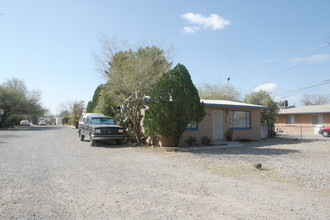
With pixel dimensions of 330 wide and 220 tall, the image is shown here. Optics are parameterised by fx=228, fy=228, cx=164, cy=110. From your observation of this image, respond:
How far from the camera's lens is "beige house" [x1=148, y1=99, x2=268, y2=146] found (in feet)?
45.3

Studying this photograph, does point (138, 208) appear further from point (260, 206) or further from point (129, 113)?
point (129, 113)

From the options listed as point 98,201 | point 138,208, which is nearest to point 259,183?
point 138,208

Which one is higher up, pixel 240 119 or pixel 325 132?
pixel 240 119

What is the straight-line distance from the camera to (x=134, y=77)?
12641 millimetres

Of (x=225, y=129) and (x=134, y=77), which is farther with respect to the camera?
(x=225, y=129)

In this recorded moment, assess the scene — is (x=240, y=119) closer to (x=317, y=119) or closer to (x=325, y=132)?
(x=325, y=132)

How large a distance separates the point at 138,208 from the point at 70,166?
15.0 feet

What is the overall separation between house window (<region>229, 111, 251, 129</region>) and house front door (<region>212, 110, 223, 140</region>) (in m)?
1.11

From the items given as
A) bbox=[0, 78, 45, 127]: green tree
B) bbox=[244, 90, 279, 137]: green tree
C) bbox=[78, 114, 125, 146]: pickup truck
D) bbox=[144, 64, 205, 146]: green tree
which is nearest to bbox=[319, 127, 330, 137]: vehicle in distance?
bbox=[244, 90, 279, 137]: green tree

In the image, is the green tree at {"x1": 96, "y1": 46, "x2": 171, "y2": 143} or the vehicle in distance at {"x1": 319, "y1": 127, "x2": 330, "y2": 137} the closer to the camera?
the green tree at {"x1": 96, "y1": 46, "x2": 171, "y2": 143}

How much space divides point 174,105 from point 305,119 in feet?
75.1

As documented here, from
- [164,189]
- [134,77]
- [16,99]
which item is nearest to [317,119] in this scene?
[134,77]

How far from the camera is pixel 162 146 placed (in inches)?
504

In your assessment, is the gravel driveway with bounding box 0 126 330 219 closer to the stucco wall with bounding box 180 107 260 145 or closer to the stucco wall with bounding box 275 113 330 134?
the stucco wall with bounding box 180 107 260 145
